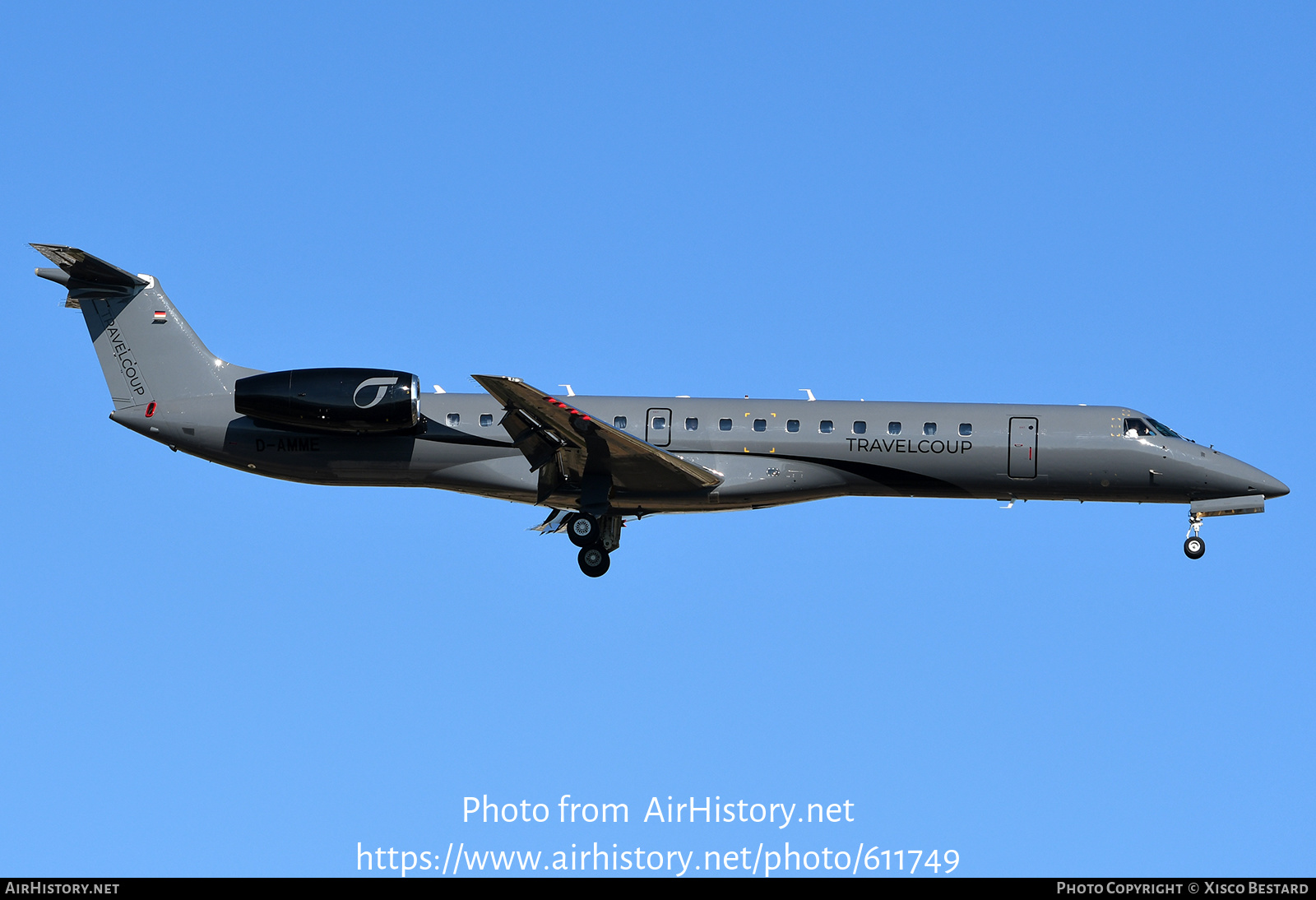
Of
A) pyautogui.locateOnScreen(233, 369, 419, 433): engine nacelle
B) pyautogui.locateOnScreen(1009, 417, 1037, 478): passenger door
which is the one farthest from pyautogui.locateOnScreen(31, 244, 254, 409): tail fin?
pyautogui.locateOnScreen(1009, 417, 1037, 478): passenger door

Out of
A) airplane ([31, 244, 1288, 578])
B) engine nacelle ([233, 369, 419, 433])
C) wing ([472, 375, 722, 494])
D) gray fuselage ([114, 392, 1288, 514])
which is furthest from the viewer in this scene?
gray fuselage ([114, 392, 1288, 514])

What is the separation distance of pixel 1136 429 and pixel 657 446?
8.67m

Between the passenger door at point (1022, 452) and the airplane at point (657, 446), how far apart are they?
0.03 metres

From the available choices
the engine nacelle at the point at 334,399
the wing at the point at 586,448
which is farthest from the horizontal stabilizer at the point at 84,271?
the wing at the point at 586,448

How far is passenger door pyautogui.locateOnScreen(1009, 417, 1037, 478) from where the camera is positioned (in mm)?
25422

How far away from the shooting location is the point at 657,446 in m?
25.0

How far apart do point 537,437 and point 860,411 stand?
588cm

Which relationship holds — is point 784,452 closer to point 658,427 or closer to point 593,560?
point 658,427

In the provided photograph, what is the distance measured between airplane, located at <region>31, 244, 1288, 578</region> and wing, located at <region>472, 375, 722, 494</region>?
6cm

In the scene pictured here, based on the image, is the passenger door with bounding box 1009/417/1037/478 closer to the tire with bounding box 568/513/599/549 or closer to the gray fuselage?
the gray fuselage

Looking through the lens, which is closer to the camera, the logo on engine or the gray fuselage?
the logo on engine
